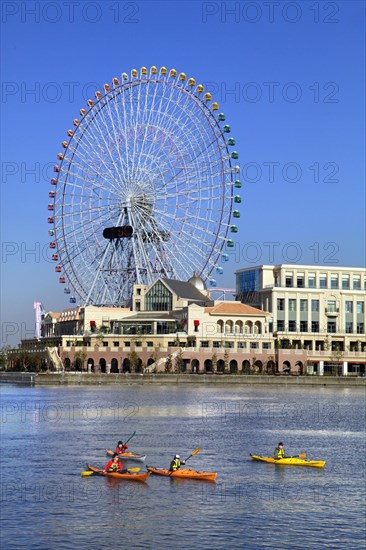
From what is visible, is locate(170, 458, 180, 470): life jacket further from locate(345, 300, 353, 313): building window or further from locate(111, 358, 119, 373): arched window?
locate(345, 300, 353, 313): building window

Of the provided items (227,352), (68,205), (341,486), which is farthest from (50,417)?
(227,352)

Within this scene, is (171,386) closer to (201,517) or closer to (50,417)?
(50,417)

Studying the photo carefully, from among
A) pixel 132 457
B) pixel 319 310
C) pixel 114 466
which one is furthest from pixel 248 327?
pixel 114 466

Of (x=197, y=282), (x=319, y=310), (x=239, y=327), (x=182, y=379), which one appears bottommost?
(x=182, y=379)

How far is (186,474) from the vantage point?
46844 mm

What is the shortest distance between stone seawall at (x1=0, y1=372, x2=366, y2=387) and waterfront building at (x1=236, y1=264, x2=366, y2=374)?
12967mm

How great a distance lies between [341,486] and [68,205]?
89696 millimetres

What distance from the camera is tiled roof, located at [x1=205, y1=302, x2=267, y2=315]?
482 feet

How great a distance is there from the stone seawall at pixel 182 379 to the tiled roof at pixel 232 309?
1536 cm

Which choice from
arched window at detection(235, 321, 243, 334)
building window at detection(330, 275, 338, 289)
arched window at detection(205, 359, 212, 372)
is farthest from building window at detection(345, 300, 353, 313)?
arched window at detection(205, 359, 212, 372)

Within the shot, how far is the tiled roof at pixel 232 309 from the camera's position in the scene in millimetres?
146875

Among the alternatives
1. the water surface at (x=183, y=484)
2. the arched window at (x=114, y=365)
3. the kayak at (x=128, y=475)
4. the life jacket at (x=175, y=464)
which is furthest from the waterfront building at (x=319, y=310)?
the kayak at (x=128, y=475)

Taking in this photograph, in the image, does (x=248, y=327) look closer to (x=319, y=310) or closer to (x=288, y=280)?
(x=319, y=310)

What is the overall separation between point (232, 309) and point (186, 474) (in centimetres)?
10188
